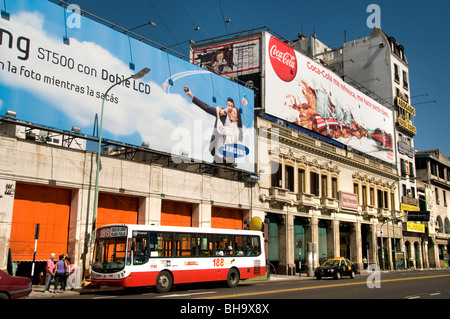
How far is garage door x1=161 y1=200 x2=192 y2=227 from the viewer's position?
30.5m

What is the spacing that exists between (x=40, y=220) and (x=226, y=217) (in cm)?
1555

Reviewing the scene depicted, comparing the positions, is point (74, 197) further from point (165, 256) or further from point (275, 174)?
point (275, 174)

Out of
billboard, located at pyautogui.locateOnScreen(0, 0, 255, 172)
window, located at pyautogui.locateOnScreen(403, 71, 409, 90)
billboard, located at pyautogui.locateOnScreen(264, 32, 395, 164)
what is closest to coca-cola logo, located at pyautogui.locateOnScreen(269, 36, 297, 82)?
billboard, located at pyautogui.locateOnScreen(264, 32, 395, 164)

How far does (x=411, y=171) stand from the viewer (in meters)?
67.9

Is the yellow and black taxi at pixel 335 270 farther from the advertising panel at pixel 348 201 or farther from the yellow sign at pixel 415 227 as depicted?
the yellow sign at pixel 415 227

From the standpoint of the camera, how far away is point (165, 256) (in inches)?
813

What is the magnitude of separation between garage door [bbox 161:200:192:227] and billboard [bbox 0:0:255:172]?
348 cm

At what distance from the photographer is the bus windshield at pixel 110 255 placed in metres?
19.3

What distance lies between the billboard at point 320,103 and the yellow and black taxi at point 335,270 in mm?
14069

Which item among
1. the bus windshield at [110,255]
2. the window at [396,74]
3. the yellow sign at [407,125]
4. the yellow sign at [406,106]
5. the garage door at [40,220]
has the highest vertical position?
the window at [396,74]

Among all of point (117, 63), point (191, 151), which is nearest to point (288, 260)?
point (191, 151)

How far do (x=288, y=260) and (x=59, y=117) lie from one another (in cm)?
2394

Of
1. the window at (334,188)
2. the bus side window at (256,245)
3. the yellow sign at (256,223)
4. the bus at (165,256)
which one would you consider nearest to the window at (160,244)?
the bus at (165,256)
